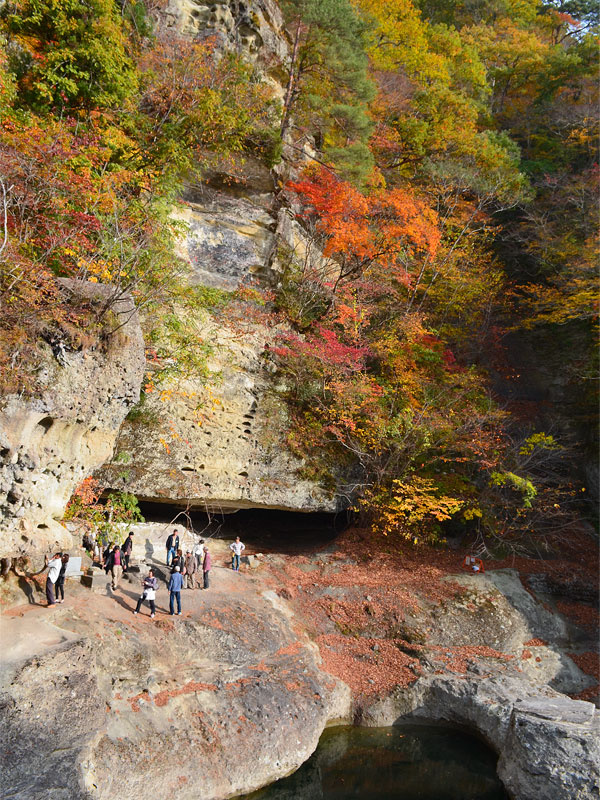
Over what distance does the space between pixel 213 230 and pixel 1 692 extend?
1600 centimetres

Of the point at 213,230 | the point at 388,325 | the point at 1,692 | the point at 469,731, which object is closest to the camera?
the point at 1,692

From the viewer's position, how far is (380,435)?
16.8 meters

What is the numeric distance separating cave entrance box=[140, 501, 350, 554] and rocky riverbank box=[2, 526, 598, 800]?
6.47 feet

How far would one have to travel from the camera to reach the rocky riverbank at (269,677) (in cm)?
778

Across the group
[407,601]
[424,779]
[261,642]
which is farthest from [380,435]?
[424,779]

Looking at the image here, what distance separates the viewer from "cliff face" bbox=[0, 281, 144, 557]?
10133mm

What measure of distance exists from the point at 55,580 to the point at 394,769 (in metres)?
8.20

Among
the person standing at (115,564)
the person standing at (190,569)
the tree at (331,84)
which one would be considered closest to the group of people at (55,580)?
the person standing at (115,564)

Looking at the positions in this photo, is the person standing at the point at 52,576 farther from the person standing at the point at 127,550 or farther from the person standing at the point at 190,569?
the person standing at the point at 190,569

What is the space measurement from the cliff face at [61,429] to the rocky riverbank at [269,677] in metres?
1.65

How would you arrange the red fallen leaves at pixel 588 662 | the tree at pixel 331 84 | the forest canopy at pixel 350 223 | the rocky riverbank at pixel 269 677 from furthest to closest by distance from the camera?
the tree at pixel 331 84, the red fallen leaves at pixel 588 662, the forest canopy at pixel 350 223, the rocky riverbank at pixel 269 677

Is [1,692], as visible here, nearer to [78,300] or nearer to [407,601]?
[78,300]

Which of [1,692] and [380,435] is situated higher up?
[380,435]

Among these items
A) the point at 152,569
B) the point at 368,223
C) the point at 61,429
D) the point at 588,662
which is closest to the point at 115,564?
the point at 152,569
